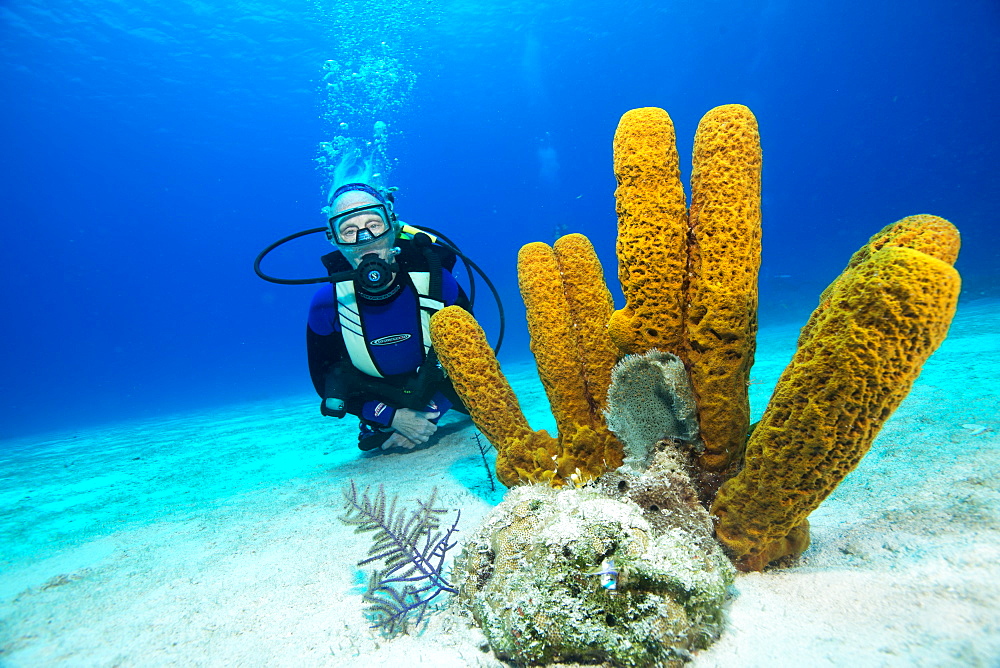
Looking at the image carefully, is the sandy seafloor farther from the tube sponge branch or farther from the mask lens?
the mask lens

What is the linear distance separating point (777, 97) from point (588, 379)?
90.7 m

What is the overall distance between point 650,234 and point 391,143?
78398 millimetres

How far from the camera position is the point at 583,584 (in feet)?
4.42

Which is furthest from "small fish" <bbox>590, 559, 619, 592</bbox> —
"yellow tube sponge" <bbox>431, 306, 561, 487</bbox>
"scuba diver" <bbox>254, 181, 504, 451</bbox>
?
"scuba diver" <bbox>254, 181, 504, 451</bbox>

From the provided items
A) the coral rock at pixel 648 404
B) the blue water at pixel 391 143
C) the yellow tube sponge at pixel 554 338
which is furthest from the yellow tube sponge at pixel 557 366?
the blue water at pixel 391 143

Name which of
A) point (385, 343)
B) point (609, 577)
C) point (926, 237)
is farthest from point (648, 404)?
point (385, 343)

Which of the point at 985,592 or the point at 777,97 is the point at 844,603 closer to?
the point at 985,592

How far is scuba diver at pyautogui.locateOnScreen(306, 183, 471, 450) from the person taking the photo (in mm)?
4586

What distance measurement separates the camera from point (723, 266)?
1730 mm

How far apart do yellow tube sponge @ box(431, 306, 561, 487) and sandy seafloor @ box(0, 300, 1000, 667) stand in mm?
802

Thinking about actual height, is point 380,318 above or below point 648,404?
above

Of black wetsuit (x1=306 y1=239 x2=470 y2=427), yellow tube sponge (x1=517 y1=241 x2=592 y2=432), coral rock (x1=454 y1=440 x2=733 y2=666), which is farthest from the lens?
black wetsuit (x1=306 y1=239 x2=470 y2=427)

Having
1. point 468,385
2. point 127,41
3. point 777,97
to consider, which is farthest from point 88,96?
point 777,97

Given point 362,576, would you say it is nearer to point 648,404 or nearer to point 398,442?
point 648,404
